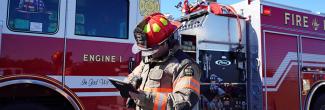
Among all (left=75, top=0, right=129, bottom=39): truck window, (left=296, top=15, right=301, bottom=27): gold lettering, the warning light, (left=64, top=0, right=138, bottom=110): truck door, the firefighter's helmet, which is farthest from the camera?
(left=296, top=15, right=301, bottom=27): gold lettering

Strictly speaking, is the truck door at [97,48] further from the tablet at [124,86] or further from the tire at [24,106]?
the tablet at [124,86]

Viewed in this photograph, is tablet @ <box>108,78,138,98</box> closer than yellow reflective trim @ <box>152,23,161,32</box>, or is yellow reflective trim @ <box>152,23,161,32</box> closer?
tablet @ <box>108,78,138,98</box>

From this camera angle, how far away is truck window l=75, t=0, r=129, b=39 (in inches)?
163

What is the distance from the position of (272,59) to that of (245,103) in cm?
75

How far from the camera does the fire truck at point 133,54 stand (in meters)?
3.74

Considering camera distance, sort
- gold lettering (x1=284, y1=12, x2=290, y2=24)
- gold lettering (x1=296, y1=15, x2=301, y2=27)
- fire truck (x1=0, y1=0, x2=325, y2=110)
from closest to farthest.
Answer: fire truck (x1=0, y1=0, x2=325, y2=110), gold lettering (x1=284, y1=12, x2=290, y2=24), gold lettering (x1=296, y1=15, x2=301, y2=27)

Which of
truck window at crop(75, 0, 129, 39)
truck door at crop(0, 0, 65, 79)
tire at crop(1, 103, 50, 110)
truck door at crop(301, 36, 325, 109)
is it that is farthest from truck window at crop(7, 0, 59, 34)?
truck door at crop(301, 36, 325, 109)

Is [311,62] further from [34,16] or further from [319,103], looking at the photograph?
[34,16]

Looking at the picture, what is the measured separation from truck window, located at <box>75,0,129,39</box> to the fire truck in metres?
0.01

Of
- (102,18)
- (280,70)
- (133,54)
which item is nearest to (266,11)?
(280,70)

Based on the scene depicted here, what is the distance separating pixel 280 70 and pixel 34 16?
11.3ft

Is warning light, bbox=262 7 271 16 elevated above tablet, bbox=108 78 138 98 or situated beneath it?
elevated above

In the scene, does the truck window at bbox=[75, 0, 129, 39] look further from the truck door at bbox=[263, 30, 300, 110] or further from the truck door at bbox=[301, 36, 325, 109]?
the truck door at bbox=[301, 36, 325, 109]

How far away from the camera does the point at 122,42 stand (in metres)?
4.32
